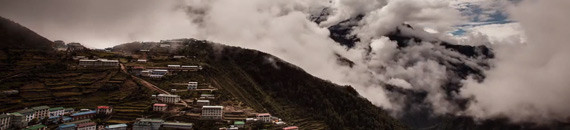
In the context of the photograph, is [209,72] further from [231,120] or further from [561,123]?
[561,123]

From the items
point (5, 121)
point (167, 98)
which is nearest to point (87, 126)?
point (5, 121)

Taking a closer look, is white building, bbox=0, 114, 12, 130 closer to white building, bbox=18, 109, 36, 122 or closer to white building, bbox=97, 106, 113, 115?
white building, bbox=18, 109, 36, 122

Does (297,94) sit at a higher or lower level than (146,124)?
higher

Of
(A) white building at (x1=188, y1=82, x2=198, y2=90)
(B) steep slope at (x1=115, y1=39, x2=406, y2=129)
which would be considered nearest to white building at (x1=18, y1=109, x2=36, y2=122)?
(B) steep slope at (x1=115, y1=39, x2=406, y2=129)

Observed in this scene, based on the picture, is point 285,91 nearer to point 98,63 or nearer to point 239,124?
point 239,124

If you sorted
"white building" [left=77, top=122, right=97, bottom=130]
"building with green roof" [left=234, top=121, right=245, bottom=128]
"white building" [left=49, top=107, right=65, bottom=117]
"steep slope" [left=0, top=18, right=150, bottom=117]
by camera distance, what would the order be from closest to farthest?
"white building" [left=77, top=122, right=97, bottom=130], "white building" [left=49, top=107, right=65, bottom=117], "building with green roof" [left=234, top=121, right=245, bottom=128], "steep slope" [left=0, top=18, right=150, bottom=117]

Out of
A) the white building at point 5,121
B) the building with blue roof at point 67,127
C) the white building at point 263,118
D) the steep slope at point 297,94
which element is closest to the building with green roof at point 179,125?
the white building at point 263,118

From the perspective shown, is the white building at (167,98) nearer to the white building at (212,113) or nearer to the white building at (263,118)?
the white building at (212,113)
